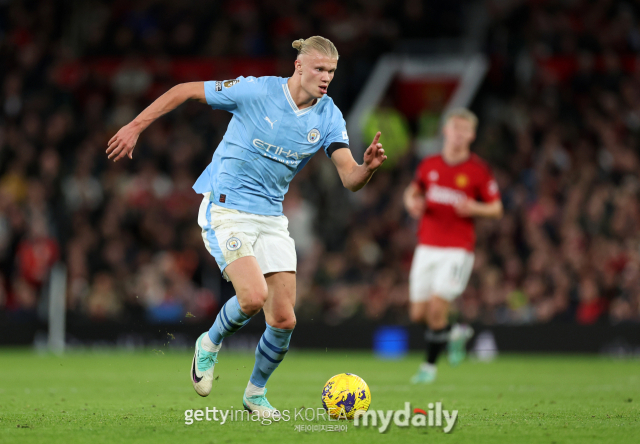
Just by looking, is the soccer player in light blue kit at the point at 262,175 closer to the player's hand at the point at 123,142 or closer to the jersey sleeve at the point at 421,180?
the player's hand at the point at 123,142

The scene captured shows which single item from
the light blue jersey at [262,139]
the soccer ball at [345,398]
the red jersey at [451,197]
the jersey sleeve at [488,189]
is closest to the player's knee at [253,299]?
the light blue jersey at [262,139]

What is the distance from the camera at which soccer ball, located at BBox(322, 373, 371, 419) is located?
6.19m

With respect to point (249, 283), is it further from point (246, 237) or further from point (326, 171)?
point (326, 171)

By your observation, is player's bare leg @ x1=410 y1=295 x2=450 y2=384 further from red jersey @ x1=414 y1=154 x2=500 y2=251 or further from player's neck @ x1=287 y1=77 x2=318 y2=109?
player's neck @ x1=287 y1=77 x2=318 y2=109

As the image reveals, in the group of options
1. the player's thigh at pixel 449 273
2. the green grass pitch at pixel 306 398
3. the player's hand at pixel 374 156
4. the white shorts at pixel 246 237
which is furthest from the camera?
the player's thigh at pixel 449 273

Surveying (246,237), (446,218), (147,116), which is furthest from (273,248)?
(446,218)

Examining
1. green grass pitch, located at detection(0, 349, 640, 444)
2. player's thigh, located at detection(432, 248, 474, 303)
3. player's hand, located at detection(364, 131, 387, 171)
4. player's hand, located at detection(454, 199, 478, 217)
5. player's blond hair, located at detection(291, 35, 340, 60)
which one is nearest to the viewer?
green grass pitch, located at detection(0, 349, 640, 444)

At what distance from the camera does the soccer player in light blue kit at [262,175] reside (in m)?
6.37

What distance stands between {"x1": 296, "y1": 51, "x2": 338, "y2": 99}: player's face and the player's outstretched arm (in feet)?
2.29

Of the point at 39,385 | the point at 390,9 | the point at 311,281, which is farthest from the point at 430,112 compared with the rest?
the point at 39,385

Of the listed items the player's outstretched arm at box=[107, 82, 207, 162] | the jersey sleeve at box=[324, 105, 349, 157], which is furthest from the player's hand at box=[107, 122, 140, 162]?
the jersey sleeve at box=[324, 105, 349, 157]

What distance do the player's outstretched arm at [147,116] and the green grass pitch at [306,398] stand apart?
1704 mm

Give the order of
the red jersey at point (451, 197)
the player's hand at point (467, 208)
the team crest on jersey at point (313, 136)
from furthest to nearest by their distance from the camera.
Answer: the red jersey at point (451, 197), the player's hand at point (467, 208), the team crest on jersey at point (313, 136)

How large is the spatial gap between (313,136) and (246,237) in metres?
0.82
